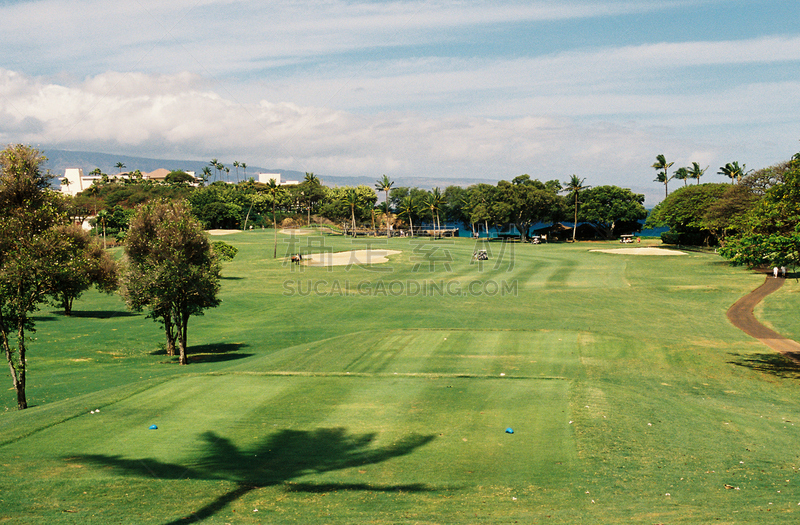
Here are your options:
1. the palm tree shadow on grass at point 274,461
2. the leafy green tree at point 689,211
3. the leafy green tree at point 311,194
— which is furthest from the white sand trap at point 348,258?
the leafy green tree at point 311,194

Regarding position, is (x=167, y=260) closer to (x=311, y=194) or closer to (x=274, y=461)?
(x=274, y=461)

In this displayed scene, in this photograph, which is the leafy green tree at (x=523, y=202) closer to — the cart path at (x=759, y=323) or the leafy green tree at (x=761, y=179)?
the leafy green tree at (x=761, y=179)

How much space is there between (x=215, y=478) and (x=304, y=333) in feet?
82.9

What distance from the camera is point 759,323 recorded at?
1458 inches

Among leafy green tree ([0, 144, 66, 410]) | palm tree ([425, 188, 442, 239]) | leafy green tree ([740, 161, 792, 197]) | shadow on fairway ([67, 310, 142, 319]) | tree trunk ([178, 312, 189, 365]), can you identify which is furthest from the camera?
palm tree ([425, 188, 442, 239])

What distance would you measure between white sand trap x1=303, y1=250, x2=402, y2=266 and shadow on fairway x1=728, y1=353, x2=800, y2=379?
54.6 m

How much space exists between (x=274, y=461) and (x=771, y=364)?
23.6 m

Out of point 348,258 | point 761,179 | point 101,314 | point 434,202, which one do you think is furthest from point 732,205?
point 434,202

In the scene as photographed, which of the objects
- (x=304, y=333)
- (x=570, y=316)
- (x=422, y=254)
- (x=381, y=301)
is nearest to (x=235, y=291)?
(x=381, y=301)

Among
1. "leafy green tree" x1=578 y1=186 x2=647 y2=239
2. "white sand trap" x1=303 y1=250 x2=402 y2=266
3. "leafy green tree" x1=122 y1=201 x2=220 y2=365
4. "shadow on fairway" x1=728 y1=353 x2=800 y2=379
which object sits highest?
"leafy green tree" x1=578 y1=186 x2=647 y2=239

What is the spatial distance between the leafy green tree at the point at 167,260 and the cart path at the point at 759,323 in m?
28.6

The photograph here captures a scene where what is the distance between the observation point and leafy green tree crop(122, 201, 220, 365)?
26.8m

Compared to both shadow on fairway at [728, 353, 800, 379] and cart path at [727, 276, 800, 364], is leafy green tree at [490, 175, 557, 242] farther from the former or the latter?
shadow on fairway at [728, 353, 800, 379]

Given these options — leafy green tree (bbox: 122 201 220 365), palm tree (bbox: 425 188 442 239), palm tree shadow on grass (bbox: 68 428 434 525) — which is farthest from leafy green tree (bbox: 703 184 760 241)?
palm tree (bbox: 425 188 442 239)
